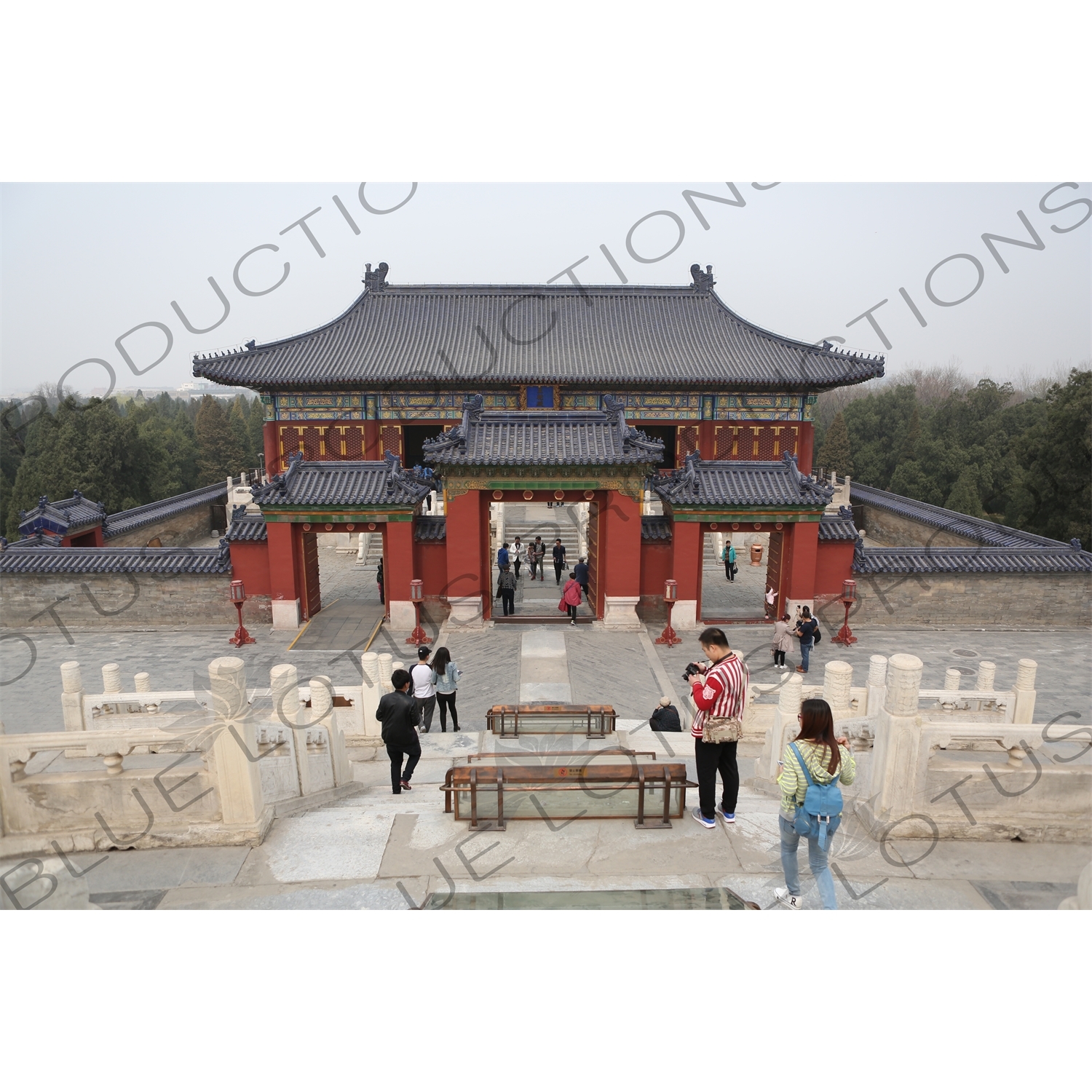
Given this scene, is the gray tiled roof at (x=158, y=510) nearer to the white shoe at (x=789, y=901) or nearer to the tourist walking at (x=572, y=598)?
the tourist walking at (x=572, y=598)

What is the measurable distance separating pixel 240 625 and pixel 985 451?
125 ft

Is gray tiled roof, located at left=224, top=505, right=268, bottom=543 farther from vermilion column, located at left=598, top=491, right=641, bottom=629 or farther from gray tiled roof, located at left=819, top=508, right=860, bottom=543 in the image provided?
gray tiled roof, located at left=819, top=508, right=860, bottom=543

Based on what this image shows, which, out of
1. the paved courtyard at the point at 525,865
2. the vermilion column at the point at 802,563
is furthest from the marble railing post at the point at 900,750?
the vermilion column at the point at 802,563

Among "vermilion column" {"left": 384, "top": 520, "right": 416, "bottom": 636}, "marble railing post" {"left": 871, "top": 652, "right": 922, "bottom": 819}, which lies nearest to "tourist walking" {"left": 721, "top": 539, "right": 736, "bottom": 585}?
"vermilion column" {"left": 384, "top": 520, "right": 416, "bottom": 636}

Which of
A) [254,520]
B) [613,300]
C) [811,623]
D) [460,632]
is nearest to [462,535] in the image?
[460,632]

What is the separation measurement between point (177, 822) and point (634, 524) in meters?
11.3

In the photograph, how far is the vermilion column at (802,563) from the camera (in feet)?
52.7

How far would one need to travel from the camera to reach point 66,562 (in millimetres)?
16938

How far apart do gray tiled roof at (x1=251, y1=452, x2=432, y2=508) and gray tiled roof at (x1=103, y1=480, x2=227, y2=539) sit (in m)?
11.5

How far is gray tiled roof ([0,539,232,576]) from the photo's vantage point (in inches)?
655

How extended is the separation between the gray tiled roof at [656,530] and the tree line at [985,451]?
577 inches

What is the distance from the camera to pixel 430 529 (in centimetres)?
1645

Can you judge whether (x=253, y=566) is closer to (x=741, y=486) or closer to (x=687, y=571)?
(x=687, y=571)

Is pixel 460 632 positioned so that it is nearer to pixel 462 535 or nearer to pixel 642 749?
pixel 462 535
